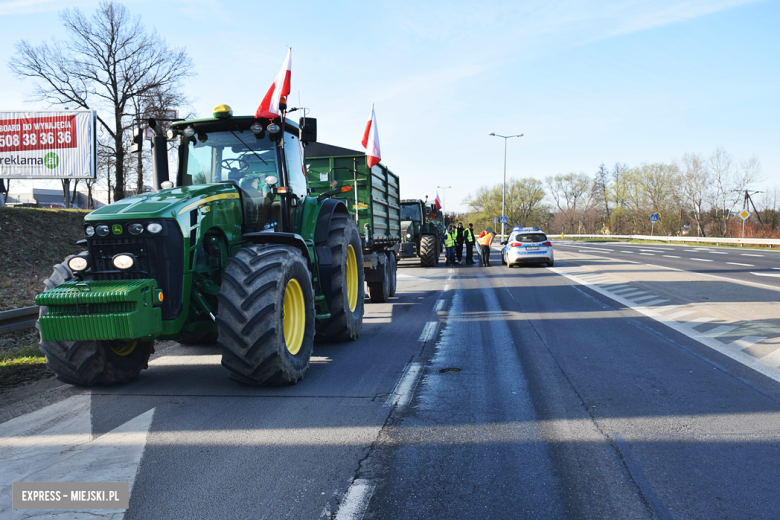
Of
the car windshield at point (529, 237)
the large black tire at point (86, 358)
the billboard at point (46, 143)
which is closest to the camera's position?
the large black tire at point (86, 358)

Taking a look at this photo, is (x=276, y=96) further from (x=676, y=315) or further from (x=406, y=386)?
(x=676, y=315)

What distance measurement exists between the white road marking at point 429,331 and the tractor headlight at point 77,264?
4.37 metres

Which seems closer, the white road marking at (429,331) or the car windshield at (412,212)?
the white road marking at (429,331)

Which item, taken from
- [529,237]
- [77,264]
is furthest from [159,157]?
[529,237]

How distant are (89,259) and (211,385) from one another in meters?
1.66

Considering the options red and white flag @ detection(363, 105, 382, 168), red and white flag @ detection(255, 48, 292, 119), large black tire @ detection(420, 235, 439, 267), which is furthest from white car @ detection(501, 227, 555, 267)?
red and white flag @ detection(255, 48, 292, 119)

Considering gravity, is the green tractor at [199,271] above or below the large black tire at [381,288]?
above

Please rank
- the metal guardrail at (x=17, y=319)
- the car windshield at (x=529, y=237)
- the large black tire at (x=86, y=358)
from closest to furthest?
the large black tire at (x=86, y=358) → the metal guardrail at (x=17, y=319) → the car windshield at (x=529, y=237)

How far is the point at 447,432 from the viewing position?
420cm

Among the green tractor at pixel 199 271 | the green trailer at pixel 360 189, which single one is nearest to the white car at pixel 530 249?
the green trailer at pixel 360 189

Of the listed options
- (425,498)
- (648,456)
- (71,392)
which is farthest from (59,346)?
(648,456)

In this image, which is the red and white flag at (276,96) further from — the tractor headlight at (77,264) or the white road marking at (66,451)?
the white road marking at (66,451)

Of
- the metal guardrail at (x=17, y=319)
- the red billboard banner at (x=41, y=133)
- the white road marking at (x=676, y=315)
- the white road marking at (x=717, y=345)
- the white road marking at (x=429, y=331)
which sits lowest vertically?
the white road marking at (x=429, y=331)

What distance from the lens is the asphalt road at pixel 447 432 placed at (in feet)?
10.3
